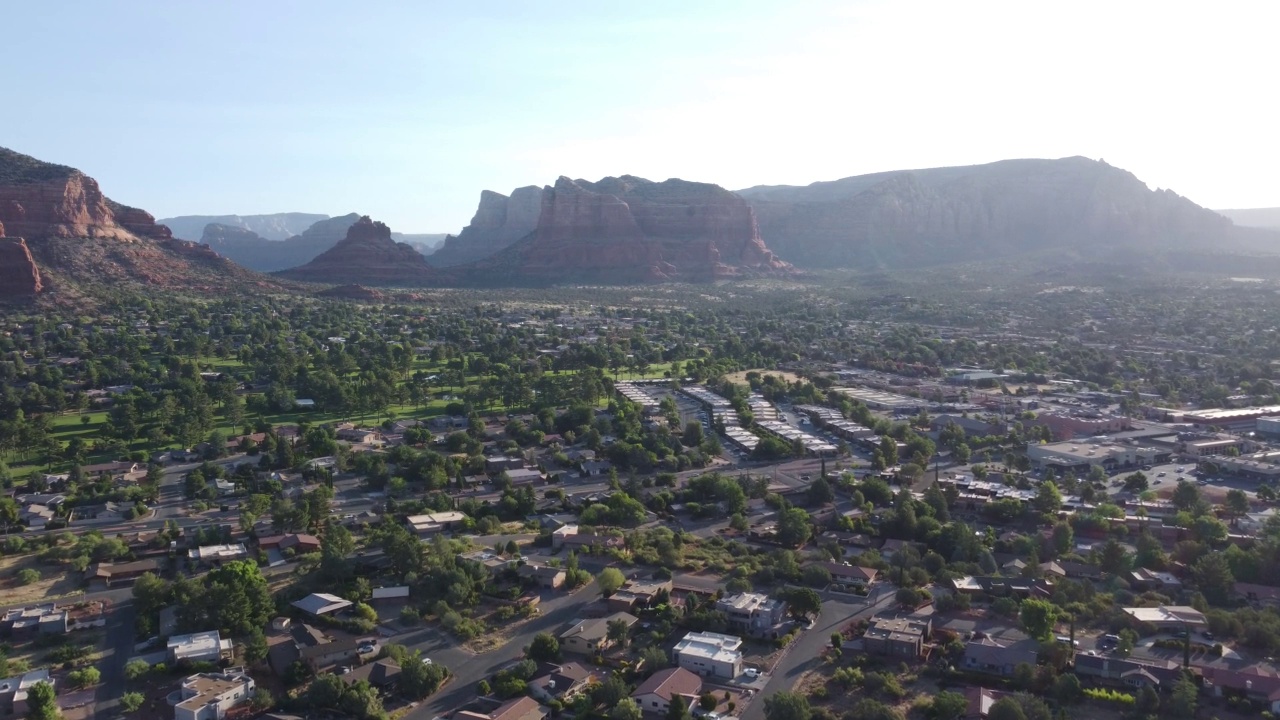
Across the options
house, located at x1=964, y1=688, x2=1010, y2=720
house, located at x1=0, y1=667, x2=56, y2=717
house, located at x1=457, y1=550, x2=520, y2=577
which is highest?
house, located at x1=0, y1=667, x2=56, y2=717

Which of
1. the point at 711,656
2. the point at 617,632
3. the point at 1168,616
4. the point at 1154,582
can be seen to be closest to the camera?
the point at 711,656

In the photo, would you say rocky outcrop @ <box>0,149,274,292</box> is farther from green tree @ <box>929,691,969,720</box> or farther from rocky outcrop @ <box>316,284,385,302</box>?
green tree @ <box>929,691,969,720</box>

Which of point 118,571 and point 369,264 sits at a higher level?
point 369,264

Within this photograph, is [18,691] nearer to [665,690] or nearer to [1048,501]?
[665,690]

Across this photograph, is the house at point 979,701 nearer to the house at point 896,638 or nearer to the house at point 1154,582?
the house at point 896,638

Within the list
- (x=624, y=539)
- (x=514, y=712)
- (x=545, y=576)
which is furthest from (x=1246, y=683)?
(x=545, y=576)

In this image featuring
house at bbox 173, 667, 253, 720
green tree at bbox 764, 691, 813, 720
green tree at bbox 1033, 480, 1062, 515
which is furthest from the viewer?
green tree at bbox 1033, 480, 1062, 515

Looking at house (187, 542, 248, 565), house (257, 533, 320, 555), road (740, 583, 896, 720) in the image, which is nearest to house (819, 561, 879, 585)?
road (740, 583, 896, 720)

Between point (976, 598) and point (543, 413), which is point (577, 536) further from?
point (543, 413)
